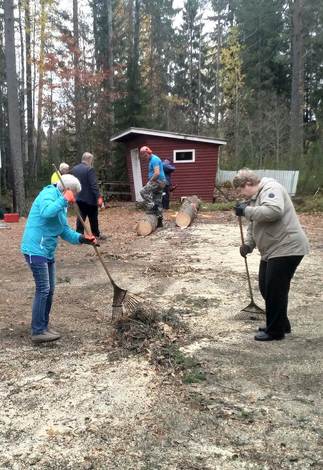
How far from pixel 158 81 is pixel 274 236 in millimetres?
34140

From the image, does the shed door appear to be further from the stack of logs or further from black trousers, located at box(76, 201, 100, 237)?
black trousers, located at box(76, 201, 100, 237)

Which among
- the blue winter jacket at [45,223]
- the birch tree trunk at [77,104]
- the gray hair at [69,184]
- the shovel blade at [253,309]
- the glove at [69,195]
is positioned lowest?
the shovel blade at [253,309]

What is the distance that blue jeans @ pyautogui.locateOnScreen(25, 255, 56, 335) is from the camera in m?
4.62

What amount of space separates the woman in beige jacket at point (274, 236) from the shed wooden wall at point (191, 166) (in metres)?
14.7

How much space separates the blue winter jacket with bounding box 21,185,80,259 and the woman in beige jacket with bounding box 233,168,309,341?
1690mm

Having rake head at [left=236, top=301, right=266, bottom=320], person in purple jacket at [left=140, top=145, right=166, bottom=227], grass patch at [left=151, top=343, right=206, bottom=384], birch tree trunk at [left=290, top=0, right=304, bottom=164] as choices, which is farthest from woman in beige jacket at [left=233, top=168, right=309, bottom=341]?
birch tree trunk at [left=290, top=0, right=304, bottom=164]

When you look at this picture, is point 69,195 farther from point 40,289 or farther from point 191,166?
point 191,166

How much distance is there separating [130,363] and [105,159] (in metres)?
20.4

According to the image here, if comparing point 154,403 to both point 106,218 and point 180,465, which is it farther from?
point 106,218

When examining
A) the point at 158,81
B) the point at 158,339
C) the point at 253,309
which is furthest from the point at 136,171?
the point at 158,81

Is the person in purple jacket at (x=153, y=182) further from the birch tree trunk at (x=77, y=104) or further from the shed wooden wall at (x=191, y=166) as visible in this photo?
the birch tree trunk at (x=77, y=104)

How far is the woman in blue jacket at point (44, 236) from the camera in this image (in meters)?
4.55

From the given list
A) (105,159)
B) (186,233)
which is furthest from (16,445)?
(105,159)

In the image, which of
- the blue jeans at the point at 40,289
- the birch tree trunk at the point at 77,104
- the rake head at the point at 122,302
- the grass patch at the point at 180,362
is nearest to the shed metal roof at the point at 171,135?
the birch tree trunk at the point at 77,104
